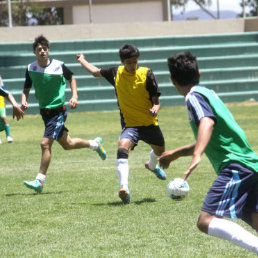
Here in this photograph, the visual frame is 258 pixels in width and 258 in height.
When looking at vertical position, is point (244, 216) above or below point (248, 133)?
above

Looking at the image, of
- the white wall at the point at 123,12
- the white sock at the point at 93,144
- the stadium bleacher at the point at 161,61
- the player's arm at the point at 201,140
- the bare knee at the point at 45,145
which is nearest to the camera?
the player's arm at the point at 201,140

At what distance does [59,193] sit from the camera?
8.51 metres

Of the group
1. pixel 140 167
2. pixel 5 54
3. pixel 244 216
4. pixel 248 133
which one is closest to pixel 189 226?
pixel 244 216

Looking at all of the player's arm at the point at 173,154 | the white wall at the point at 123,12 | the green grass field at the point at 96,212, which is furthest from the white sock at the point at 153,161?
the white wall at the point at 123,12

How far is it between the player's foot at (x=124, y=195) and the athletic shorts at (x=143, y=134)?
29.9 inches

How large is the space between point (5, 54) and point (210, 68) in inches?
315

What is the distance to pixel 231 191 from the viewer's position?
4.55 m

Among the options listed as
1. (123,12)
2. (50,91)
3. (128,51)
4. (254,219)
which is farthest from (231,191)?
(123,12)

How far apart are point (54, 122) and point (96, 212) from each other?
2.03 metres

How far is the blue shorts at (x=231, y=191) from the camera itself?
4.55m

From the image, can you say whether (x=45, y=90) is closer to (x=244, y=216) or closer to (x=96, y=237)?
(x=96, y=237)

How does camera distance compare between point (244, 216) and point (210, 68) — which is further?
point (210, 68)

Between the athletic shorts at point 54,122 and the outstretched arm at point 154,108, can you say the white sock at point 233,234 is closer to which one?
the outstretched arm at point 154,108

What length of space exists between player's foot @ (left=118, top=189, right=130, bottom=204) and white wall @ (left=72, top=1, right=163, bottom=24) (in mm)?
32908
